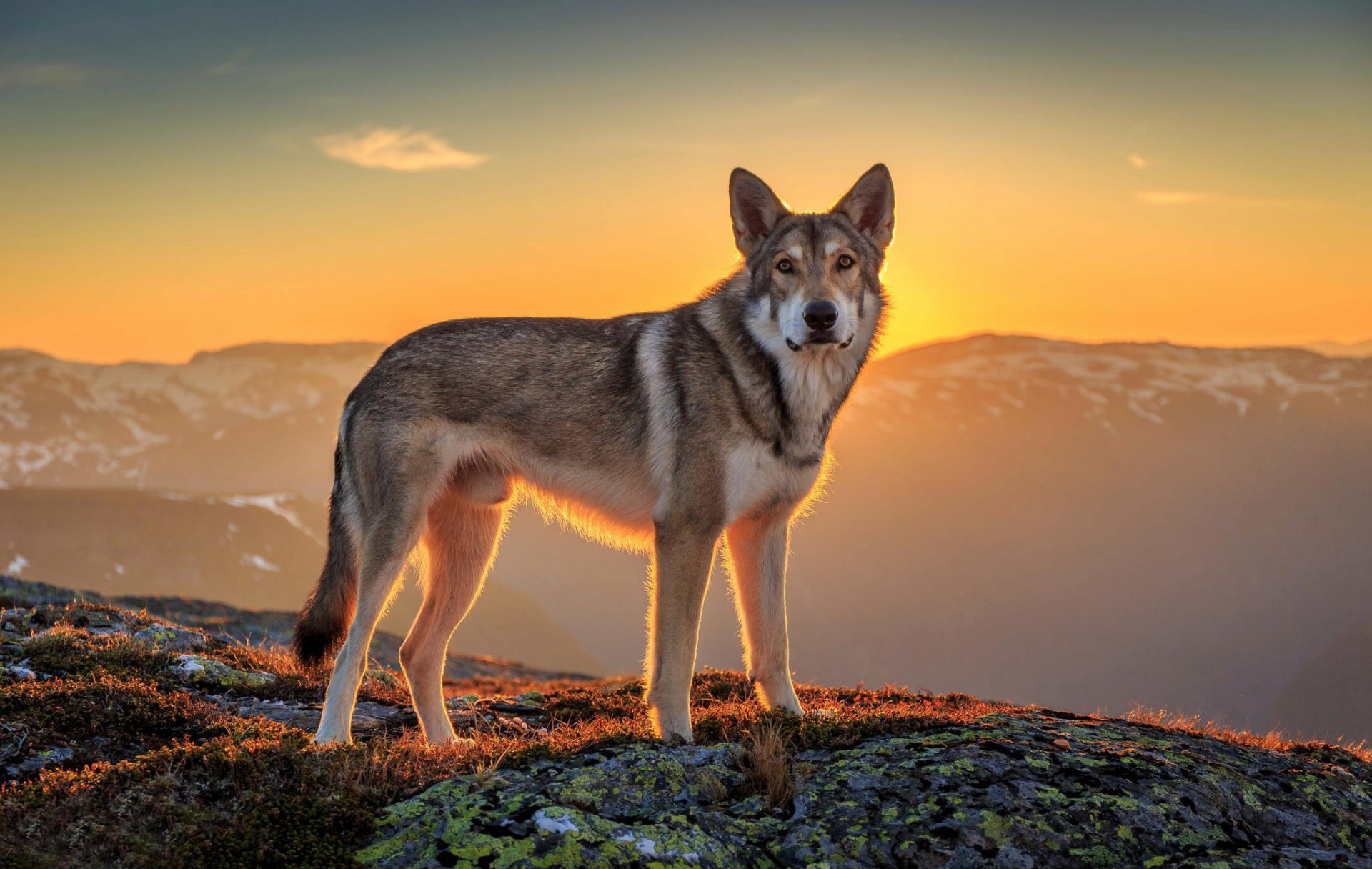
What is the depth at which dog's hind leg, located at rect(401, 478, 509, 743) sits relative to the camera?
28.9 feet

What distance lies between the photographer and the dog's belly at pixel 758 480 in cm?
767

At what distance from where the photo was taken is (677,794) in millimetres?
6035

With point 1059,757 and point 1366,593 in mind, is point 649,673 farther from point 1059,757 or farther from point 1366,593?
point 1366,593

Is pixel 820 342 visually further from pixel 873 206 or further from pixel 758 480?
pixel 873 206

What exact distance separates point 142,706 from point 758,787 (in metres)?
5.21

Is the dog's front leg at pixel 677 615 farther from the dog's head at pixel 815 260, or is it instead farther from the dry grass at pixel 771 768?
the dog's head at pixel 815 260

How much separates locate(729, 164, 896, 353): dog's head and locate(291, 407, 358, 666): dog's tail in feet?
12.5

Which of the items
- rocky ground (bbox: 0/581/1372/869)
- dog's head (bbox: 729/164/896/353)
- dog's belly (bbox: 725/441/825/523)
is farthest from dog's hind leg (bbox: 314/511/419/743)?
dog's head (bbox: 729/164/896/353)

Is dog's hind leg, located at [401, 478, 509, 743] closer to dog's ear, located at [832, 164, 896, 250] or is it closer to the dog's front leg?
the dog's front leg

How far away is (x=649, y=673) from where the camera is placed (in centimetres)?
773

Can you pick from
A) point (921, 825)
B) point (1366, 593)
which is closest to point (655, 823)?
point (921, 825)

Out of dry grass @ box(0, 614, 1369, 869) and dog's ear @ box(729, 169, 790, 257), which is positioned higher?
dog's ear @ box(729, 169, 790, 257)

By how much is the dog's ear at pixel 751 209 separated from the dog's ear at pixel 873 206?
0.54 meters

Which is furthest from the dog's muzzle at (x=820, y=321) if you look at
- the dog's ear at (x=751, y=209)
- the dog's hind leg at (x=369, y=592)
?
the dog's hind leg at (x=369, y=592)
